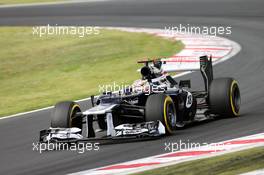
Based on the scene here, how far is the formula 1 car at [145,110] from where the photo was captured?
1457cm

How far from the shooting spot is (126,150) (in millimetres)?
14125

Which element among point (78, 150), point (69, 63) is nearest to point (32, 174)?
point (78, 150)

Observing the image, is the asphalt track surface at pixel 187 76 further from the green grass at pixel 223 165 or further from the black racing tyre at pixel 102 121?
the green grass at pixel 223 165

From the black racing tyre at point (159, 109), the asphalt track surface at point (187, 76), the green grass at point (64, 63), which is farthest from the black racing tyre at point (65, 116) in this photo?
the green grass at point (64, 63)

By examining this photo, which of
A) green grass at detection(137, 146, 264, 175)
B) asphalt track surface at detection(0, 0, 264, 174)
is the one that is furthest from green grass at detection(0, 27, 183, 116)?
green grass at detection(137, 146, 264, 175)

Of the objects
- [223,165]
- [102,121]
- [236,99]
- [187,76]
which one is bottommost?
[223,165]

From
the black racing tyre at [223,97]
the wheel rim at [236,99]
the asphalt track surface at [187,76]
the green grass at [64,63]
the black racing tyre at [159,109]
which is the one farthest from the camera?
the green grass at [64,63]

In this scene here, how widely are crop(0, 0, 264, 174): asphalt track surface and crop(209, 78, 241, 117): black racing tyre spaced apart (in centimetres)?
21

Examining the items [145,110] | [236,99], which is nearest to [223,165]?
[145,110]

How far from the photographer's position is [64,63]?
27.8 metres

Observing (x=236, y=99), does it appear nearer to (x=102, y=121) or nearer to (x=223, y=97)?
(x=223, y=97)

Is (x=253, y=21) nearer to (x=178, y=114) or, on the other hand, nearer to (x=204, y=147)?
(x=178, y=114)

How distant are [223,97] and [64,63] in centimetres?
1264

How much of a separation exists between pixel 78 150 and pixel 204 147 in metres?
2.35
